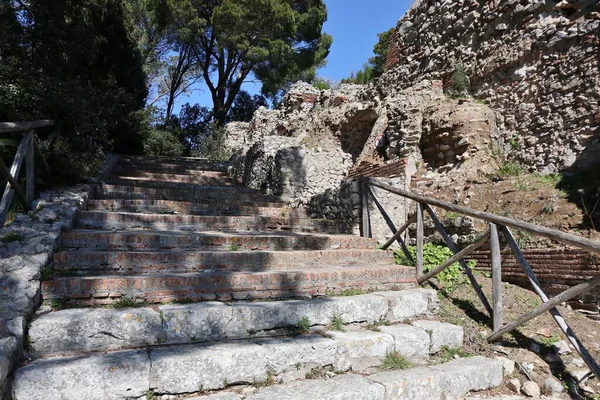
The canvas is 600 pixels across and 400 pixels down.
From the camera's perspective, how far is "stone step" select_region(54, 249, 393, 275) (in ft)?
10.9

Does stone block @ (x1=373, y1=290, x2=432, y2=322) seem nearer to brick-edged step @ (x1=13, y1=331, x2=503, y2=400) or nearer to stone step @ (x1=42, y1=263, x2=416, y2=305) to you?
stone step @ (x1=42, y1=263, x2=416, y2=305)

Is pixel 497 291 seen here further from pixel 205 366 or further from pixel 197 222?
pixel 197 222

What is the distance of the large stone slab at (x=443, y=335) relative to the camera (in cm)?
332

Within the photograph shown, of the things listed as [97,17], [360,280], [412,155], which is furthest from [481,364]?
[97,17]

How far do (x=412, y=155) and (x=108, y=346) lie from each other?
593cm

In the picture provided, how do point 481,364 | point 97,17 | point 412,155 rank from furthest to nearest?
1. point 97,17
2. point 412,155
3. point 481,364

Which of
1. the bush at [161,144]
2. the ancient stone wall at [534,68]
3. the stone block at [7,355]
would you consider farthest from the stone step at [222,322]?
the bush at [161,144]

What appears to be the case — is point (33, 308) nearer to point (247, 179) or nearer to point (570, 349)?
point (570, 349)

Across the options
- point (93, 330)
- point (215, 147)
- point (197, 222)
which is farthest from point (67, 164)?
point (215, 147)

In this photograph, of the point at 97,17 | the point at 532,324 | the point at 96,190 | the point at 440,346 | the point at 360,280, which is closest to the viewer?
the point at 440,346

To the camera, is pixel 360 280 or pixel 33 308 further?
pixel 360 280

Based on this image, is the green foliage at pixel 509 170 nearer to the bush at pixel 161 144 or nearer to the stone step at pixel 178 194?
the stone step at pixel 178 194

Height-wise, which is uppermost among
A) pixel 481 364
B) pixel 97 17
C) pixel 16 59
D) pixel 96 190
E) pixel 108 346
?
pixel 97 17

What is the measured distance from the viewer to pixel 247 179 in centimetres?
886
